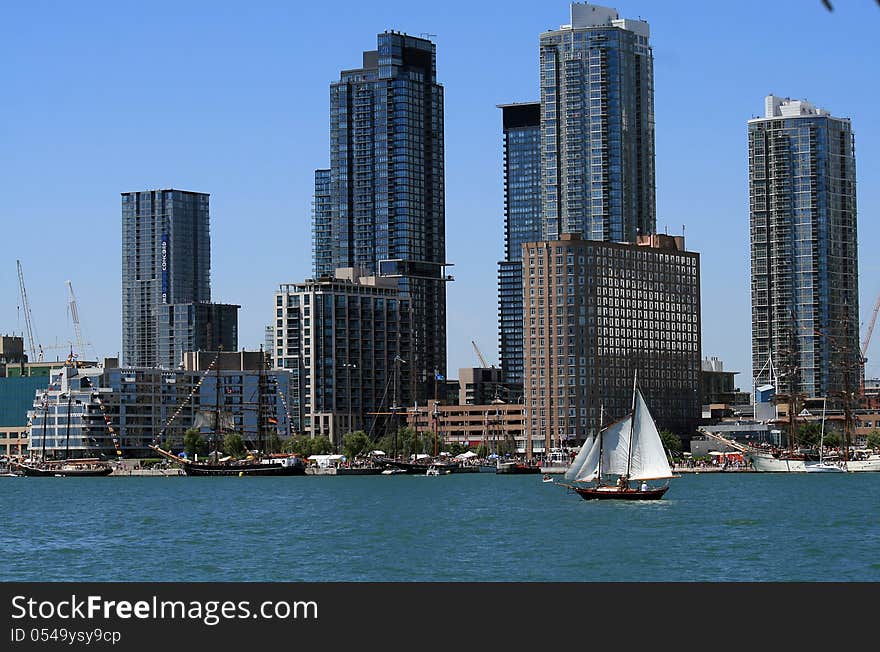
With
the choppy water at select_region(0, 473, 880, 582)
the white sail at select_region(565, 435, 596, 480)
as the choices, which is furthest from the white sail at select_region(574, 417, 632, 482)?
the white sail at select_region(565, 435, 596, 480)

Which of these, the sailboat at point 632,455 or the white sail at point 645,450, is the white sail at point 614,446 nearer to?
the sailboat at point 632,455

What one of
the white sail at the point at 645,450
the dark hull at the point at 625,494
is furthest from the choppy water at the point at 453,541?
the white sail at the point at 645,450

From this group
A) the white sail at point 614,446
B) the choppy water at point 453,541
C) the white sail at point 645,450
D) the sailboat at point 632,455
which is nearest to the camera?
the choppy water at point 453,541

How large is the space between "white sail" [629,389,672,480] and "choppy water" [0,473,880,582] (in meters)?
3.49

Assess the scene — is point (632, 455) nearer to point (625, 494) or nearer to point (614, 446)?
point (614, 446)

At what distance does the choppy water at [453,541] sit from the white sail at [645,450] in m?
3.49

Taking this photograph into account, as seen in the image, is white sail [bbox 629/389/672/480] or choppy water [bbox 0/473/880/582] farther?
white sail [bbox 629/389/672/480]

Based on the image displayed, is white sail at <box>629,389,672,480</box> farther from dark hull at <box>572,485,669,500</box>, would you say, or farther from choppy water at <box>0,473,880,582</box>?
choppy water at <box>0,473,880,582</box>

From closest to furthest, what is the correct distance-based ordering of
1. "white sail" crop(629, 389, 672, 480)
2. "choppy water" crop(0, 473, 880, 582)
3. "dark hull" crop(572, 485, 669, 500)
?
"choppy water" crop(0, 473, 880, 582) → "white sail" crop(629, 389, 672, 480) → "dark hull" crop(572, 485, 669, 500)

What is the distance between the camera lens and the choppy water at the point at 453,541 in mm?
95562

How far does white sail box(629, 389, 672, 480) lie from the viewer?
157875 millimetres
